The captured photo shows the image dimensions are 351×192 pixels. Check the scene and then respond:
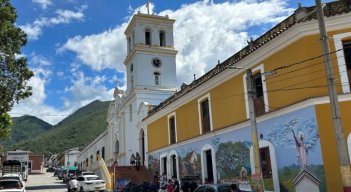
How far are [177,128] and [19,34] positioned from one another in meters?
12.6

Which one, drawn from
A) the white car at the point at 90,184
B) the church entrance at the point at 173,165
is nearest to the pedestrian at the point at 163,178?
the church entrance at the point at 173,165

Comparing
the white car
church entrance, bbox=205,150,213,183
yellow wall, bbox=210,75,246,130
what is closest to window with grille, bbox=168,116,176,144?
church entrance, bbox=205,150,213,183

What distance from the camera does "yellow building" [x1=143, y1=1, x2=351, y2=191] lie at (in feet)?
48.4

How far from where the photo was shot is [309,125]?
596 inches

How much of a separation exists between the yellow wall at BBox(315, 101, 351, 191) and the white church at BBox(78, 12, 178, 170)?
907 inches

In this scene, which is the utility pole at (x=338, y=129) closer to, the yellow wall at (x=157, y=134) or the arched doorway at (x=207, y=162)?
the arched doorway at (x=207, y=162)

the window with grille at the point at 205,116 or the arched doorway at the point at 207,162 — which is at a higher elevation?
the window with grille at the point at 205,116

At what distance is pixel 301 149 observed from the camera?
50.7ft

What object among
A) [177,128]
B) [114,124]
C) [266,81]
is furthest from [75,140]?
[266,81]

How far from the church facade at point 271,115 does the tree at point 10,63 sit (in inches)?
397

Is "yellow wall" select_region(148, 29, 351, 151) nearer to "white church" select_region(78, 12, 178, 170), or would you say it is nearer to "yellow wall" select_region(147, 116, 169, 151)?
"yellow wall" select_region(147, 116, 169, 151)

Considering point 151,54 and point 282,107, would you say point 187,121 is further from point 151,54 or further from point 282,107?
→ point 151,54

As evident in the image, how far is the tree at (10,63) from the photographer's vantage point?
18234 mm

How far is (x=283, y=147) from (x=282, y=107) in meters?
1.71
